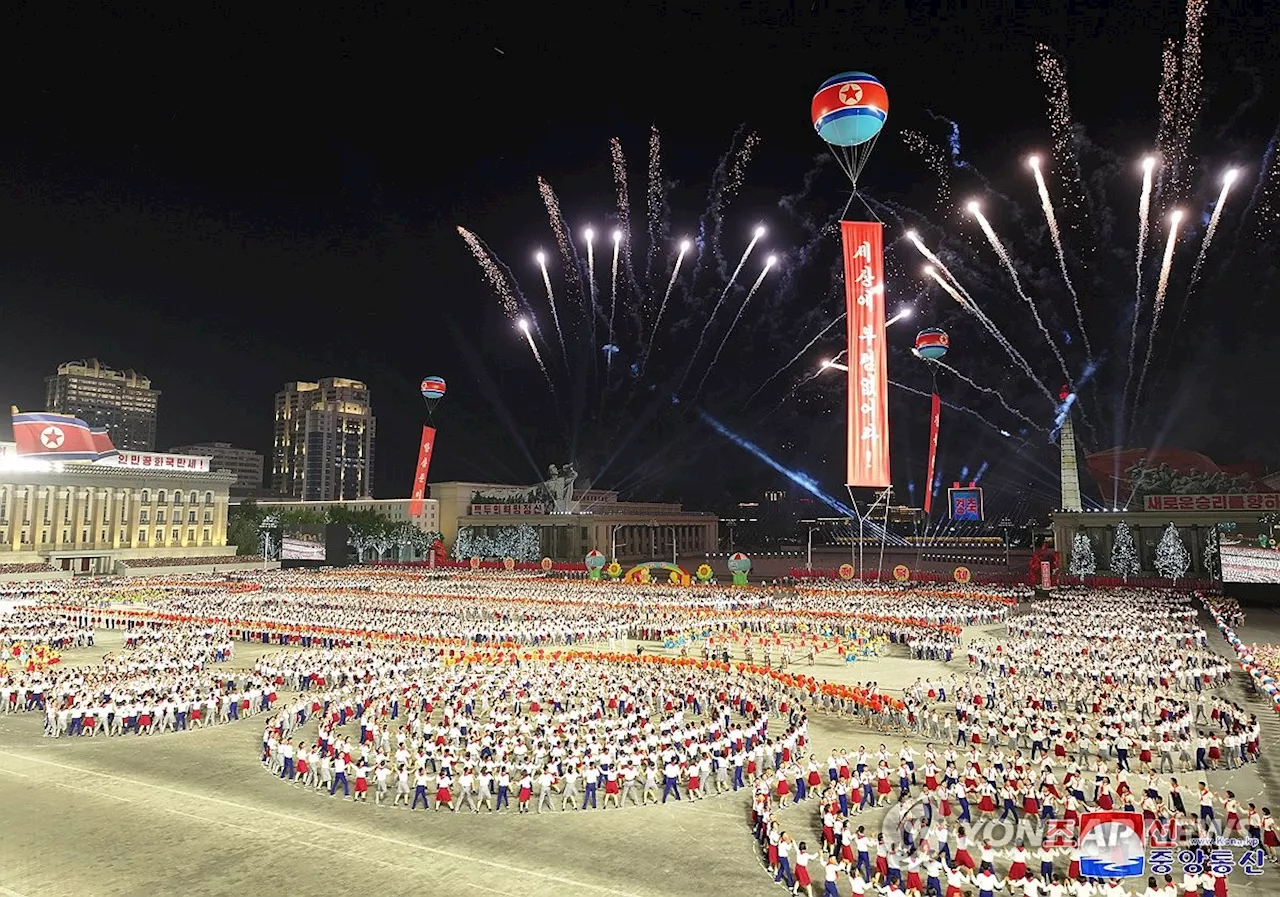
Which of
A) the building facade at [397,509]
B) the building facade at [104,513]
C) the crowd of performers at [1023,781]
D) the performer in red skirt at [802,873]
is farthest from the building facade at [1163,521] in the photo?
the building facade at [104,513]

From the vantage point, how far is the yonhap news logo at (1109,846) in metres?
10.4

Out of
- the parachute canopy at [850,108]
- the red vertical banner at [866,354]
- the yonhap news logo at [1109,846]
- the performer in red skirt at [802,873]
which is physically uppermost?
the parachute canopy at [850,108]

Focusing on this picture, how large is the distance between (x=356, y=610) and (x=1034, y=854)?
39.1 meters

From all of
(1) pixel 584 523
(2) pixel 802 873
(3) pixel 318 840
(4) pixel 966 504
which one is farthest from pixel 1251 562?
(1) pixel 584 523

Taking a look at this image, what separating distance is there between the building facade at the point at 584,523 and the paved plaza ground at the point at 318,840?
83.1 metres

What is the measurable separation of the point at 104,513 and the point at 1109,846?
4058 inches

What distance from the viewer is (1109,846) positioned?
34.6ft

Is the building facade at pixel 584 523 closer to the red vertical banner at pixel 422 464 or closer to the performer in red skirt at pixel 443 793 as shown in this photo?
the red vertical banner at pixel 422 464

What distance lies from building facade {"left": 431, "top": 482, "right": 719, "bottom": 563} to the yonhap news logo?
8835cm

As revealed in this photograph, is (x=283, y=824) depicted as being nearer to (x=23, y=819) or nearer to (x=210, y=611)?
(x=23, y=819)

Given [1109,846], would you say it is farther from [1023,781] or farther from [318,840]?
[318,840]

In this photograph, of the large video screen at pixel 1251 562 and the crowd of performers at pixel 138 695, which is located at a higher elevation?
the large video screen at pixel 1251 562

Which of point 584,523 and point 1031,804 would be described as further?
point 584,523

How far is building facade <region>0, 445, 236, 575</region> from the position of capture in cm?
8181
